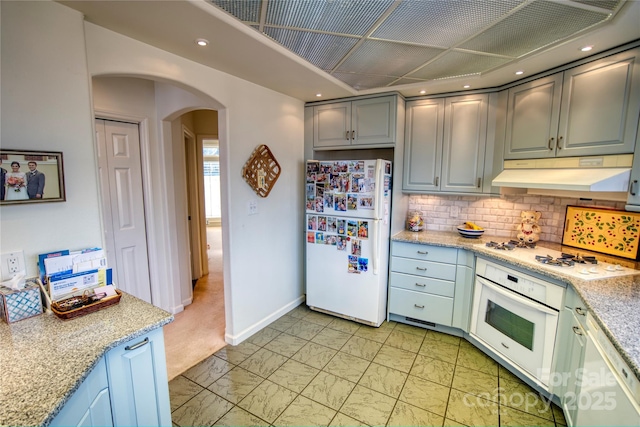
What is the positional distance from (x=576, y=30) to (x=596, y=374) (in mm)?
1803

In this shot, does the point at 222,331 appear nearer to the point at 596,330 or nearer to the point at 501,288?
the point at 501,288

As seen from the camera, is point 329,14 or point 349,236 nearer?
point 329,14

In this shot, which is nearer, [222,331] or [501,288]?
[501,288]

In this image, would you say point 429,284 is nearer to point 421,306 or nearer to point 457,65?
point 421,306

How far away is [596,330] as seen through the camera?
1410mm

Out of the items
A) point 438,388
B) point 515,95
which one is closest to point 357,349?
point 438,388

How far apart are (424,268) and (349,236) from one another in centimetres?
75

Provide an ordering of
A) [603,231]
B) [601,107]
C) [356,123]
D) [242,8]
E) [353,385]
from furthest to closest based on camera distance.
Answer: [356,123] → [603,231] → [353,385] → [601,107] → [242,8]

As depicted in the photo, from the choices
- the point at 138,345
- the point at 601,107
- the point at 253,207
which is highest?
the point at 601,107

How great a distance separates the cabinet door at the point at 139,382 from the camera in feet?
4.00

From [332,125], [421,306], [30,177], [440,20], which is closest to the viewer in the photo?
[30,177]

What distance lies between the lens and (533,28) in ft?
5.54

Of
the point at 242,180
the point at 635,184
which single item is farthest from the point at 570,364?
the point at 242,180

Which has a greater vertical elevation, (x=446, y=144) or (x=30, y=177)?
(x=446, y=144)
